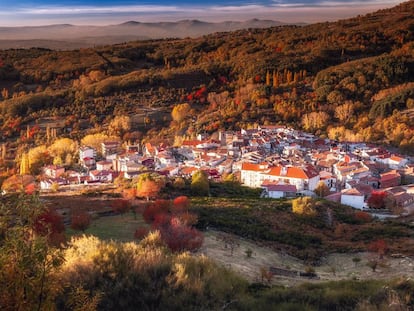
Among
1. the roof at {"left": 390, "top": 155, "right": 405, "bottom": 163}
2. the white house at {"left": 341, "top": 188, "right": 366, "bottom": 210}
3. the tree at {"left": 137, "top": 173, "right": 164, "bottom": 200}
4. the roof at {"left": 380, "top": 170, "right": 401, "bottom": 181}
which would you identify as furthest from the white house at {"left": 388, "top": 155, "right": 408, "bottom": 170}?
the tree at {"left": 137, "top": 173, "right": 164, "bottom": 200}

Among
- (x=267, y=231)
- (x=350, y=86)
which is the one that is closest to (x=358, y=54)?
(x=350, y=86)

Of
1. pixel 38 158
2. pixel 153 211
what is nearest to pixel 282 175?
pixel 153 211

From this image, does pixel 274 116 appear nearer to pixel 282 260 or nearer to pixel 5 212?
pixel 282 260

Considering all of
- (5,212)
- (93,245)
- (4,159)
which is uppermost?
(5,212)

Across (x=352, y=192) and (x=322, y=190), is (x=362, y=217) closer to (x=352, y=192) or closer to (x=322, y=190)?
(x=352, y=192)

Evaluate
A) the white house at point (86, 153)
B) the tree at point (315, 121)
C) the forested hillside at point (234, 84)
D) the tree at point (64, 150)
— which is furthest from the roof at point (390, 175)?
the tree at point (64, 150)
